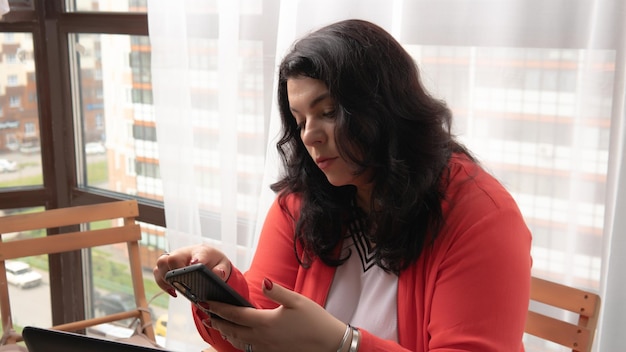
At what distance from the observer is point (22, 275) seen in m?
2.75

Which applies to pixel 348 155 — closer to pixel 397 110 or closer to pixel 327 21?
pixel 397 110

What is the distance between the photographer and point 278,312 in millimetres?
1031

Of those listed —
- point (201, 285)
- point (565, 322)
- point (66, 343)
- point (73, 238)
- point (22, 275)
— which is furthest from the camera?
point (22, 275)

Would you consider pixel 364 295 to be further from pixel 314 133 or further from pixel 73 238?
pixel 73 238

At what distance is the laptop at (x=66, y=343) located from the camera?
80cm

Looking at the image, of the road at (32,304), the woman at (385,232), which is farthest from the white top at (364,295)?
the road at (32,304)

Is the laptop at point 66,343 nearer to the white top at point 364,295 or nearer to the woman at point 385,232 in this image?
the woman at point 385,232

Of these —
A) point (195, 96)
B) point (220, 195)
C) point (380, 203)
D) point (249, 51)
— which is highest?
point (249, 51)

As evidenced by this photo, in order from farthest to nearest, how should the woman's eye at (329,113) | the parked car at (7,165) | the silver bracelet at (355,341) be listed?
the parked car at (7,165), the woman's eye at (329,113), the silver bracelet at (355,341)

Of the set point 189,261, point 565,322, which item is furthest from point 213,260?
point 565,322

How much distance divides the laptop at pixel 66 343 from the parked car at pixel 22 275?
2.02 meters

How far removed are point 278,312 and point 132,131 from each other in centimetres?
168

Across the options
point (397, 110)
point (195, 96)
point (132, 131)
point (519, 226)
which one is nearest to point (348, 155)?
point (397, 110)

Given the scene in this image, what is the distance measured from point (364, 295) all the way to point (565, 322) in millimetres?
412
